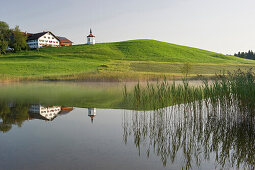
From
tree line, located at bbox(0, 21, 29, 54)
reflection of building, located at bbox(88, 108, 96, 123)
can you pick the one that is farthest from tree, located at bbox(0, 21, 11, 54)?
reflection of building, located at bbox(88, 108, 96, 123)

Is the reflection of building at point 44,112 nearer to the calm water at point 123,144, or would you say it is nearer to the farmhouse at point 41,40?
the calm water at point 123,144

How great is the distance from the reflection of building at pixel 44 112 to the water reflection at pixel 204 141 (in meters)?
6.15

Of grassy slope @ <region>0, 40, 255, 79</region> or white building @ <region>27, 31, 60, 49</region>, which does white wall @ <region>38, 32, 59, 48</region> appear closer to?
white building @ <region>27, 31, 60, 49</region>

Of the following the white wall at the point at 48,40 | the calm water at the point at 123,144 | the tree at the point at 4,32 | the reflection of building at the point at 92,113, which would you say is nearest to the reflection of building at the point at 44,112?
the calm water at the point at 123,144

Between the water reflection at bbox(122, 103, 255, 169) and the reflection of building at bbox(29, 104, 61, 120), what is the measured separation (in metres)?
6.15

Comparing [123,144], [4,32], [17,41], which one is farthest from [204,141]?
[4,32]

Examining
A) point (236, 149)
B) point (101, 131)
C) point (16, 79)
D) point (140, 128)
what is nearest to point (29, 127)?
point (101, 131)

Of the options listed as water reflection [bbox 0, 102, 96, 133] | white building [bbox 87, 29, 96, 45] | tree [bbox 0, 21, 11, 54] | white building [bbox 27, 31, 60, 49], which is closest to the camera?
water reflection [bbox 0, 102, 96, 133]

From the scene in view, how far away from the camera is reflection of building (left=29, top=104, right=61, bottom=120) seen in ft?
52.9

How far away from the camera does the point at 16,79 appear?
43000mm

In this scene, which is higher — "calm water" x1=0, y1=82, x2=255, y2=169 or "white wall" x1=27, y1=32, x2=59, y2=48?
"white wall" x1=27, y1=32, x2=59, y2=48

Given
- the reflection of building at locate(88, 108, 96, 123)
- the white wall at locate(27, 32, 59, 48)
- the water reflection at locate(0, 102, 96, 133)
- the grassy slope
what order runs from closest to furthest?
the water reflection at locate(0, 102, 96, 133) < the reflection of building at locate(88, 108, 96, 123) < the grassy slope < the white wall at locate(27, 32, 59, 48)

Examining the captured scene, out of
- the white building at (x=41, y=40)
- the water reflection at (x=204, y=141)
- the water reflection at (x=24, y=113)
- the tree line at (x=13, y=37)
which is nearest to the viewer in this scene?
the water reflection at (x=204, y=141)

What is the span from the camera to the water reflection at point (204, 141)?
8.42m
